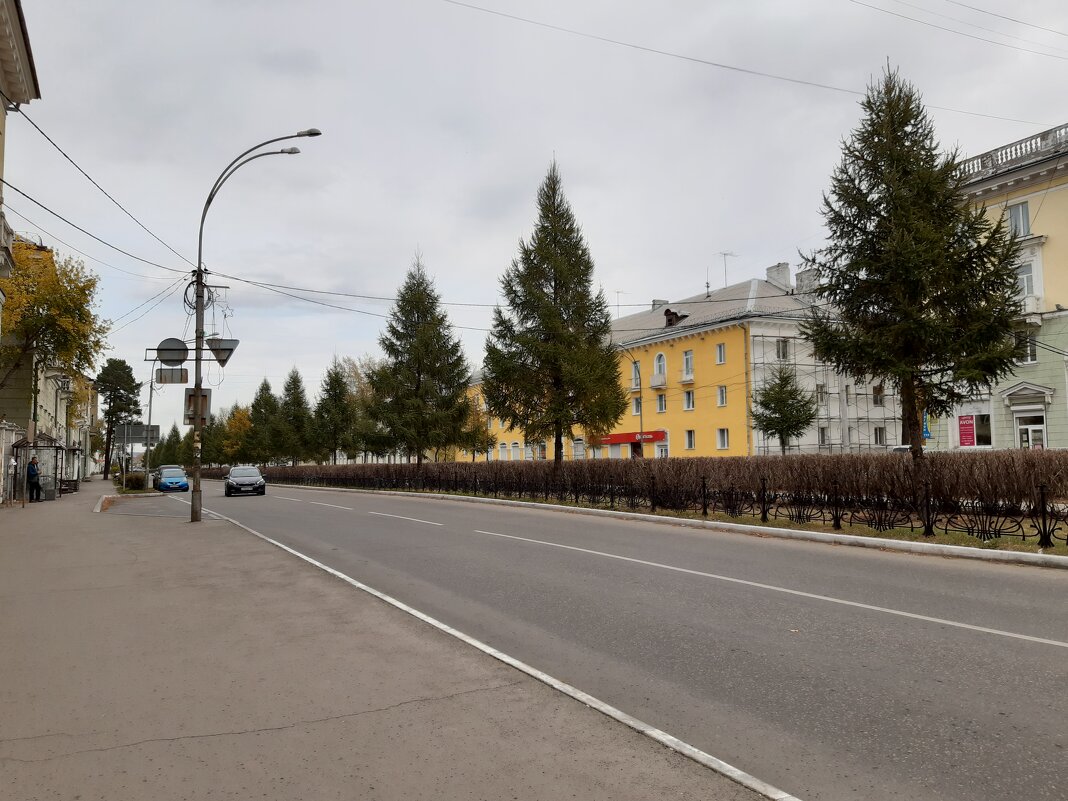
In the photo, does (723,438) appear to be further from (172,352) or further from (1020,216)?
(172,352)

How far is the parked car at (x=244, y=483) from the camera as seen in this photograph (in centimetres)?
3512

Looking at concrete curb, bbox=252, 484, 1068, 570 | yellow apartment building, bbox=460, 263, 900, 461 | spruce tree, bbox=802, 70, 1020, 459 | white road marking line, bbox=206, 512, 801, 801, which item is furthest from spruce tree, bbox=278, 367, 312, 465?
white road marking line, bbox=206, 512, 801, 801

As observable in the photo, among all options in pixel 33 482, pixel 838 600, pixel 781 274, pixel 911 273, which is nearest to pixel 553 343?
pixel 911 273

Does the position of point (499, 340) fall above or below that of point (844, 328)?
above

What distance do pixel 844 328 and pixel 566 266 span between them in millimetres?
13162

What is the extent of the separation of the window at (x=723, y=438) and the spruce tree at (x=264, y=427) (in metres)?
44.3

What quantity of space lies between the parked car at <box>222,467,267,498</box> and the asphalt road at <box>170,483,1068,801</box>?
81.6ft

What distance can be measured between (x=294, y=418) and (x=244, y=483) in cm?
3207

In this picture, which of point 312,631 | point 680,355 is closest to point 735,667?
point 312,631

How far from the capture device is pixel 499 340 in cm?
2889

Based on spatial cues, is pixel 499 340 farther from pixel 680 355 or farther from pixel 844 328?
pixel 680 355

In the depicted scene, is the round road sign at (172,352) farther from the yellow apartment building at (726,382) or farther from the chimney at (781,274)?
the chimney at (781,274)

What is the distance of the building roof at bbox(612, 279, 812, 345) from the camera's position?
47750mm

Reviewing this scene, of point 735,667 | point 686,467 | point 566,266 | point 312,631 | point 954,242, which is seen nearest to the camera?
point 735,667
